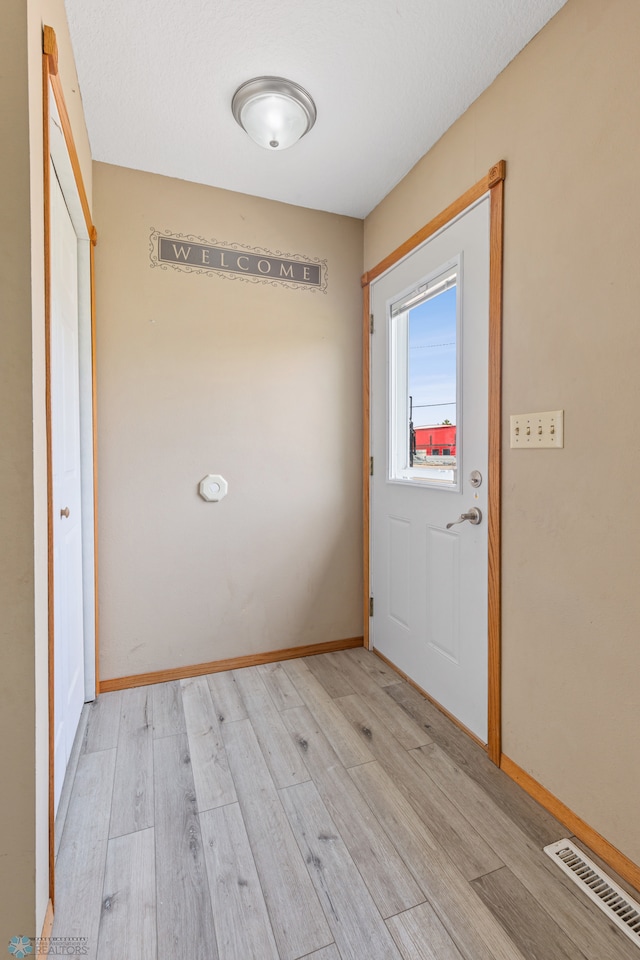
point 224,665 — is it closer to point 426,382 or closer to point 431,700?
point 431,700

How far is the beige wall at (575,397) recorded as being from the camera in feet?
3.91

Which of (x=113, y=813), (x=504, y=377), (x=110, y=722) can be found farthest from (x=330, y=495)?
(x=113, y=813)

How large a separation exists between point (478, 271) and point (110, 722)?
7.63 feet

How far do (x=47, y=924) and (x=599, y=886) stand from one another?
1.34m

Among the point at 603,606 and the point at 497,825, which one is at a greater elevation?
the point at 603,606

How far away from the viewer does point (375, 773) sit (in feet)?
5.21

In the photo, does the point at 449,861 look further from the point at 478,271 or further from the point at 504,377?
the point at 478,271

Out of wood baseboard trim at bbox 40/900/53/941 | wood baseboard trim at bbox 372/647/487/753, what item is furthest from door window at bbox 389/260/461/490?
wood baseboard trim at bbox 40/900/53/941

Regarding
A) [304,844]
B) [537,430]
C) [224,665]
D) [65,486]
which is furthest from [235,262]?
[304,844]

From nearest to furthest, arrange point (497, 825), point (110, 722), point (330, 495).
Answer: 1. point (497, 825)
2. point (110, 722)
3. point (330, 495)

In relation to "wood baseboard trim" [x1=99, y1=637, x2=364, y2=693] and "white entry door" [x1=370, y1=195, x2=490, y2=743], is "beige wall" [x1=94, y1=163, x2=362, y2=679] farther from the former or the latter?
"white entry door" [x1=370, y1=195, x2=490, y2=743]

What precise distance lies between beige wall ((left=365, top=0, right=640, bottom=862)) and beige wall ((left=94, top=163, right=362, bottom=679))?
Result: 113 centimetres

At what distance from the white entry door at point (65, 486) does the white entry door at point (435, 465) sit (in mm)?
1431

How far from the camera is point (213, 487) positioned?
2.30 meters
